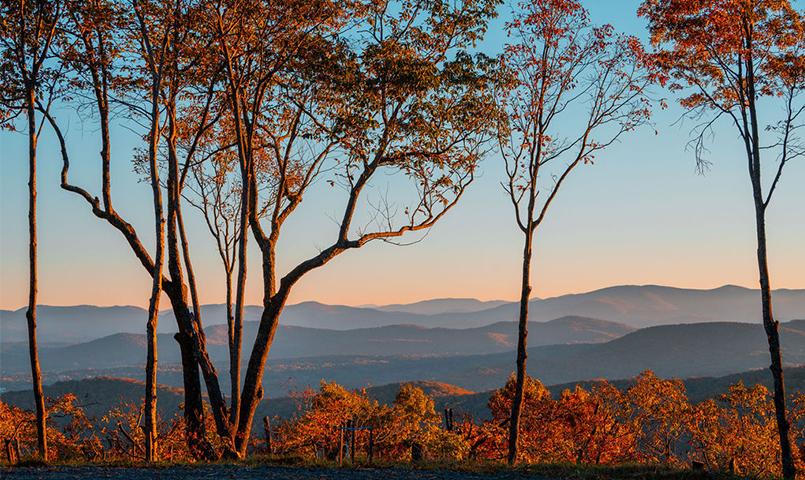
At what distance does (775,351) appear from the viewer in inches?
737

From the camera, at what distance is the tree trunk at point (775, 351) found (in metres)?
17.9

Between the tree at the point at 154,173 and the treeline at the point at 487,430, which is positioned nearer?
the tree at the point at 154,173

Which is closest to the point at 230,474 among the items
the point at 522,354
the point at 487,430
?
the point at 522,354

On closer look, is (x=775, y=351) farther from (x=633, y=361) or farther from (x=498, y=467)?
(x=633, y=361)

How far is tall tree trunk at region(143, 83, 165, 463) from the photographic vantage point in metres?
18.5

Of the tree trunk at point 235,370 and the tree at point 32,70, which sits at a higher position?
the tree at point 32,70

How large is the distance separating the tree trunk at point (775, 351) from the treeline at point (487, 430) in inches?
221

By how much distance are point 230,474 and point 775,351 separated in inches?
538

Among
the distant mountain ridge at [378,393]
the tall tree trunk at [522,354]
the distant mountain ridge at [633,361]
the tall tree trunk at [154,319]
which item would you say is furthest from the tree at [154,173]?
the distant mountain ridge at [633,361]

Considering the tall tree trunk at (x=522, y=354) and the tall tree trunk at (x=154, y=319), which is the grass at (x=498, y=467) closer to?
the tall tree trunk at (x=154, y=319)

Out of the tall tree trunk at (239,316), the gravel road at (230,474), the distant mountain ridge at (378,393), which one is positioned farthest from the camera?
the distant mountain ridge at (378,393)

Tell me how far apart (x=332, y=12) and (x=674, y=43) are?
34.5ft

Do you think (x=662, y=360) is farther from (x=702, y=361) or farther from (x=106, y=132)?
(x=106, y=132)

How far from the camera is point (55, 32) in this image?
2122 centimetres
